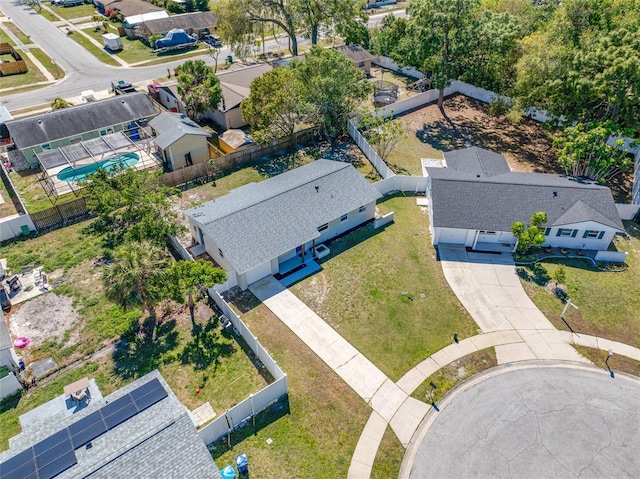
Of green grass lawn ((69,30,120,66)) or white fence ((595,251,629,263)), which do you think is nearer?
white fence ((595,251,629,263))

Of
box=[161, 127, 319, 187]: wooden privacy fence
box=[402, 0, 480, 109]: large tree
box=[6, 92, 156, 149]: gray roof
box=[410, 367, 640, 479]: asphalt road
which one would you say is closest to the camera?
box=[410, 367, 640, 479]: asphalt road

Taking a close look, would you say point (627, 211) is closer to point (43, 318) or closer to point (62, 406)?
point (62, 406)

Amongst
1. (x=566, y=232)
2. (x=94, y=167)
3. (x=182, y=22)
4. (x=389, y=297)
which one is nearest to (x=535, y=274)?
(x=566, y=232)

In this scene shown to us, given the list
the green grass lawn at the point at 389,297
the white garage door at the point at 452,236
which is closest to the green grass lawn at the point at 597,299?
the white garage door at the point at 452,236

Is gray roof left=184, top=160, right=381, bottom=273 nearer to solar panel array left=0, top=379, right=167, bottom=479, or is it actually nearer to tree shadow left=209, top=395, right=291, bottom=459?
tree shadow left=209, top=395, right=291, bottom=459

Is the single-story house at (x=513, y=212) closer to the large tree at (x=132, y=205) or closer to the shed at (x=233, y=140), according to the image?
the shed at (x=233, y=140)

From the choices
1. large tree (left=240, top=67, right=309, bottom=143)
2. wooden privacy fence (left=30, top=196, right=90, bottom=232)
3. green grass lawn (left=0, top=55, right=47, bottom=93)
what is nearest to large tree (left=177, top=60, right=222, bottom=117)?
large tree (left=240, top=67, right=309, bottom=143)

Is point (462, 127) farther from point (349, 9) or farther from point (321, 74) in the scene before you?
point (349, 9)

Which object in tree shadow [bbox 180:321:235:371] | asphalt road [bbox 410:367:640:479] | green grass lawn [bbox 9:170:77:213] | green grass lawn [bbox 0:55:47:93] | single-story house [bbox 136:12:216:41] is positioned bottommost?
asphalt road [bbox 410:367:640:479]
